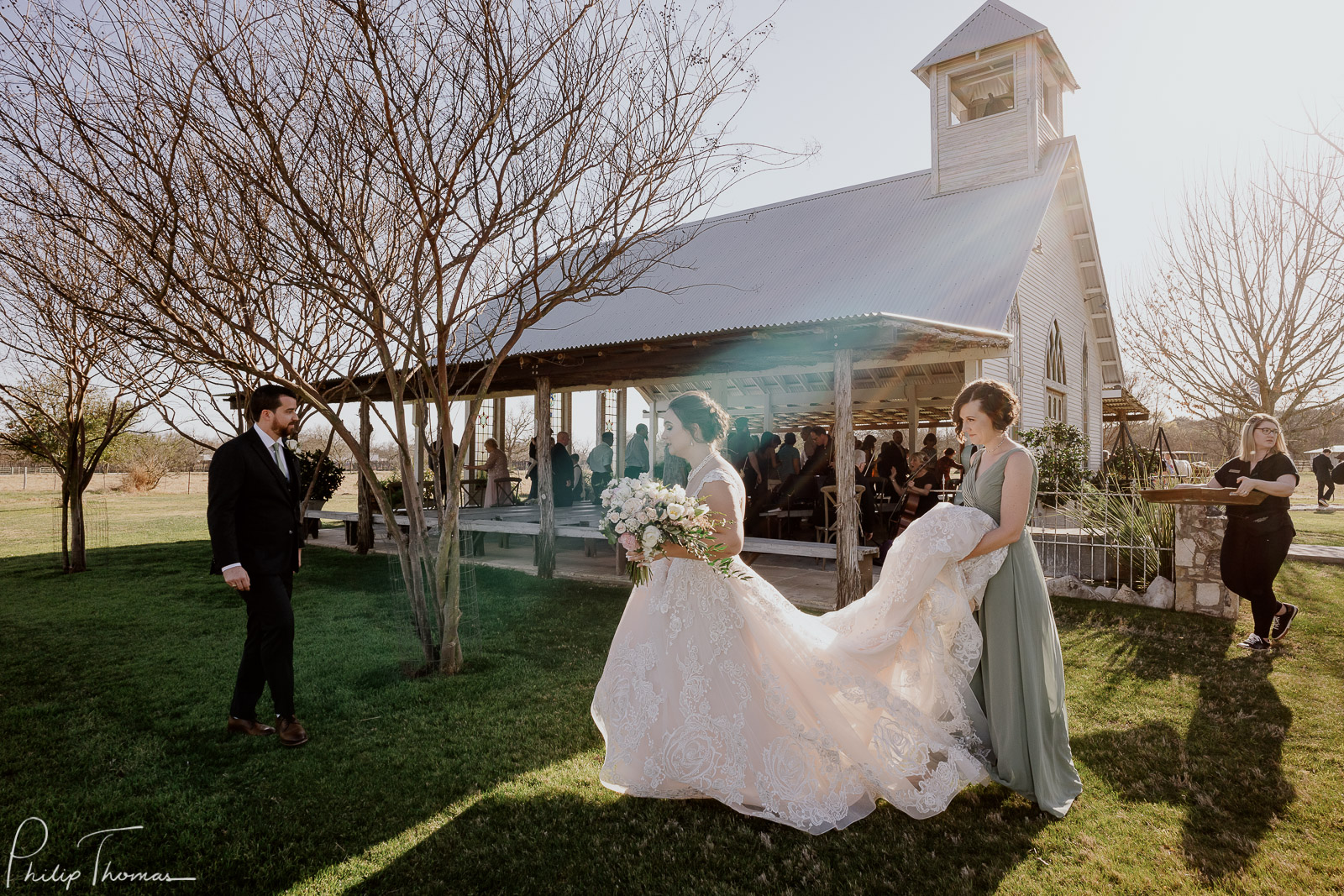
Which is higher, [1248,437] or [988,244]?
[988,244]

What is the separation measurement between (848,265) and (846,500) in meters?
7.34

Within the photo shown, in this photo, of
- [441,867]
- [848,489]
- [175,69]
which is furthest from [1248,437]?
[175,69]

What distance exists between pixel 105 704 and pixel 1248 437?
9394 millimetres

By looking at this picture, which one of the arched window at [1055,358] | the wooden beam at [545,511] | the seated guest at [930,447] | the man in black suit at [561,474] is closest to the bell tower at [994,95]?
the arched window at [1055,358]

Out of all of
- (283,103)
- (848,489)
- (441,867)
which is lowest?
(441,867)

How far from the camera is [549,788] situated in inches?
157

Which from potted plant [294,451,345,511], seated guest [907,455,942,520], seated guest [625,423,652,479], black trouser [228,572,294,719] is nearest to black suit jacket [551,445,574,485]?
seated guest [625,423,652,479]

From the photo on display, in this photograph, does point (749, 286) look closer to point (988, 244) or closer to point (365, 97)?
point (988, 244)

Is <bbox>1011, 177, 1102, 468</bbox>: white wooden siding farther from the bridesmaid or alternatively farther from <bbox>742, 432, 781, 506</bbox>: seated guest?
the bridesmaid

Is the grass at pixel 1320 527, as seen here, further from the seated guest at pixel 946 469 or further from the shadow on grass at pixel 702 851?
the shadow on grass at pixel 702 851

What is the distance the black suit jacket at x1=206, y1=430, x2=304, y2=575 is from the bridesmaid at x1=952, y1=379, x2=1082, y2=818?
396cm

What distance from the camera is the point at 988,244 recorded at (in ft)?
40.9

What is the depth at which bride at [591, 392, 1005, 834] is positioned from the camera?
346 centimetres

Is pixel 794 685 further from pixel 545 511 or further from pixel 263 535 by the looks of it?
pixel 545 511
